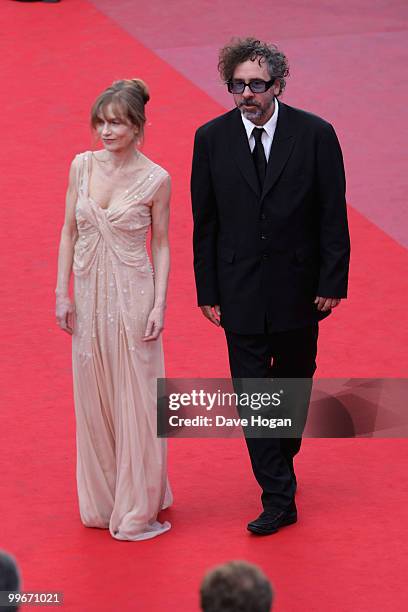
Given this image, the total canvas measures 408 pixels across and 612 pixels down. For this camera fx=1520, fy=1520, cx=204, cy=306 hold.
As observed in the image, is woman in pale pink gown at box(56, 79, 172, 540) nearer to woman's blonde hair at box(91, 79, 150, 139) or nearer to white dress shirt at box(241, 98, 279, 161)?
woman's blonde hair at box(91, 79, 150, 139)

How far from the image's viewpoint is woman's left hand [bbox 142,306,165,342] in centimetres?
566

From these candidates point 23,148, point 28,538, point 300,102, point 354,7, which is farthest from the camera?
point 354,7

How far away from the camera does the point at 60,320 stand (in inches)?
224

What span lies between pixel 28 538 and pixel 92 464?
0.37 metres

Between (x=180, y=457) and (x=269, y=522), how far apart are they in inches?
29.0

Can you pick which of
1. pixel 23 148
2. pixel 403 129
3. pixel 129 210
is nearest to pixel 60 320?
pixel 129 210

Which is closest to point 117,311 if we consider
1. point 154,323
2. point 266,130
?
point 154,323

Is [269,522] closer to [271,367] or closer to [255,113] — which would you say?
[271,367]

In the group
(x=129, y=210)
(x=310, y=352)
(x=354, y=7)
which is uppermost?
(x=354, y=7)

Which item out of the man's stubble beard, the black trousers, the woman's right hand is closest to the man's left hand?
the black trousers

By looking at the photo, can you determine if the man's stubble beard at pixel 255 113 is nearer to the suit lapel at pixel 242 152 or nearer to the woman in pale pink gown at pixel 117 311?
the suit lapel at pixel 242 152

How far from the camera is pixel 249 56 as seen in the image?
5.60m

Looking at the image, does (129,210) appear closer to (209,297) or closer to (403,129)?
(209,297)

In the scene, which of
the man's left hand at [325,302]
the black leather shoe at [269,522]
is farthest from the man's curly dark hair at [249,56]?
the black leather shoe at [269,522]
